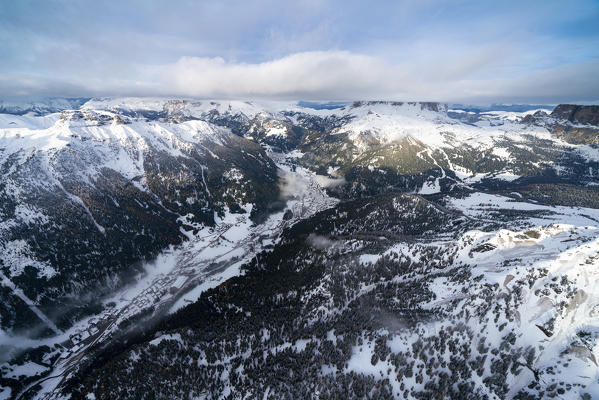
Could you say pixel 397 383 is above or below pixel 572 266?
below

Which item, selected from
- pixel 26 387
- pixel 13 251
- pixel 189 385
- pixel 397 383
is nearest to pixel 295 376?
pixel 397 383

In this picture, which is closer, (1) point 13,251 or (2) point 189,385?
(2) point 189,385

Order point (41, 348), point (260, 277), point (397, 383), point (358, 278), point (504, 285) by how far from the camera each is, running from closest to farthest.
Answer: point (397, 383) < point (504, 285) < point (41, 348) < point (358, 278) < point (260, 277)

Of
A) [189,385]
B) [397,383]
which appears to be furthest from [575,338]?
[189,385]

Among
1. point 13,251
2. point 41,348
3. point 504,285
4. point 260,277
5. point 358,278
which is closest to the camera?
point 504,285

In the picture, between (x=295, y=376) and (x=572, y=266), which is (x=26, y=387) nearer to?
(x=295, y=376)

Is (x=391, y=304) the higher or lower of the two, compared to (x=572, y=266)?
lower

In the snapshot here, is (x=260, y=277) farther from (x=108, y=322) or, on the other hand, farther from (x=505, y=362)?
(x=505, y=362)

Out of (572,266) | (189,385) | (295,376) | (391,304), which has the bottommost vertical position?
(189,385)

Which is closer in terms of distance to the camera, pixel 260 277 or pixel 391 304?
pixel 391 304
